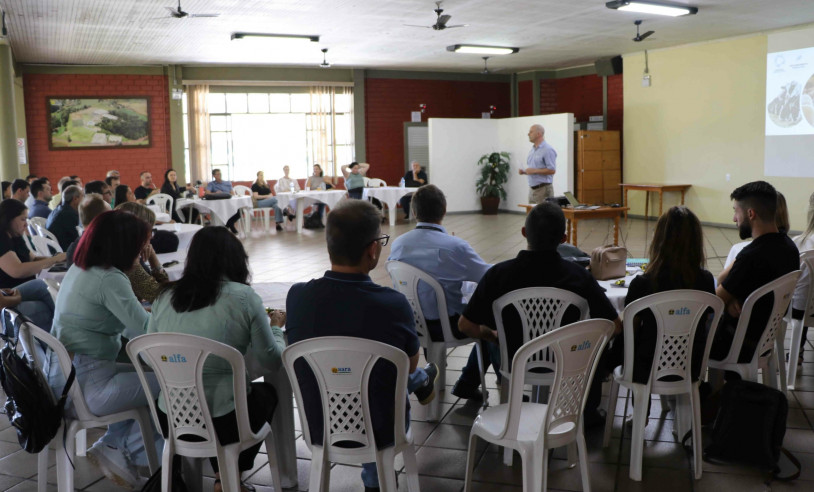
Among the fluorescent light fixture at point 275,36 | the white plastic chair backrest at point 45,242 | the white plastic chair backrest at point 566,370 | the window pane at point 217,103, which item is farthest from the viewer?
the window pane at point 217,103

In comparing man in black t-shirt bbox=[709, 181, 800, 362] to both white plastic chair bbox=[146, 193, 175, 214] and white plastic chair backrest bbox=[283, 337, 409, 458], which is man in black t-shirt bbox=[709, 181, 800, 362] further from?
white plastic chair bbox=[146, 193, 175, 214]

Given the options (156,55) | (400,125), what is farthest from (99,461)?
(400,125)

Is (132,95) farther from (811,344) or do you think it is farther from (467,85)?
(811,344)

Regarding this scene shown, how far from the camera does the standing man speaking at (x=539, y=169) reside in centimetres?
855

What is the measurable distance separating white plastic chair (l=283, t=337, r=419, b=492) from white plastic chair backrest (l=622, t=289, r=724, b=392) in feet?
3.29

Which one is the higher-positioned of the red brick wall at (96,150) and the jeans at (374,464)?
the red brick wall at (96,150)

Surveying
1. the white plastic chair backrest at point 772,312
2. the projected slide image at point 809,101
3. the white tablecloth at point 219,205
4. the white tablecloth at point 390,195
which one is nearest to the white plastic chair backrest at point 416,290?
the white plastic chair backrest at point 772,312

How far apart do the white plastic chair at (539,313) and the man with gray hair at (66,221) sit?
13.7ft

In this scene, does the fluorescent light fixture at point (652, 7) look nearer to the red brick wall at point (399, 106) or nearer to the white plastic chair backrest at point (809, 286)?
the white plastic chair backrest at point (809, 286)

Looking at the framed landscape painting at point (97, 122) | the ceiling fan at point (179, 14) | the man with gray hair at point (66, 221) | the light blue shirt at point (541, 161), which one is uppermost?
the ceiling fan at point (179, 14)

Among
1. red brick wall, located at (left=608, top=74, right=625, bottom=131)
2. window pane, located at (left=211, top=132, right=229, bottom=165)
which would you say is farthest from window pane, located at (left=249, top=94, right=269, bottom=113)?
red brick wall, located at (left=608, top=74, right=625, bottom=131)

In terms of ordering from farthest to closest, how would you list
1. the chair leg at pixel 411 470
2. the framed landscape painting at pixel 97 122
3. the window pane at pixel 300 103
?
the window pane at pixel 300 103 < the framed landscape painting at pixel 97 122 < the chair leg at pixel 411 470

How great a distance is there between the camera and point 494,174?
1439 cm

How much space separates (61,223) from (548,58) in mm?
9777
